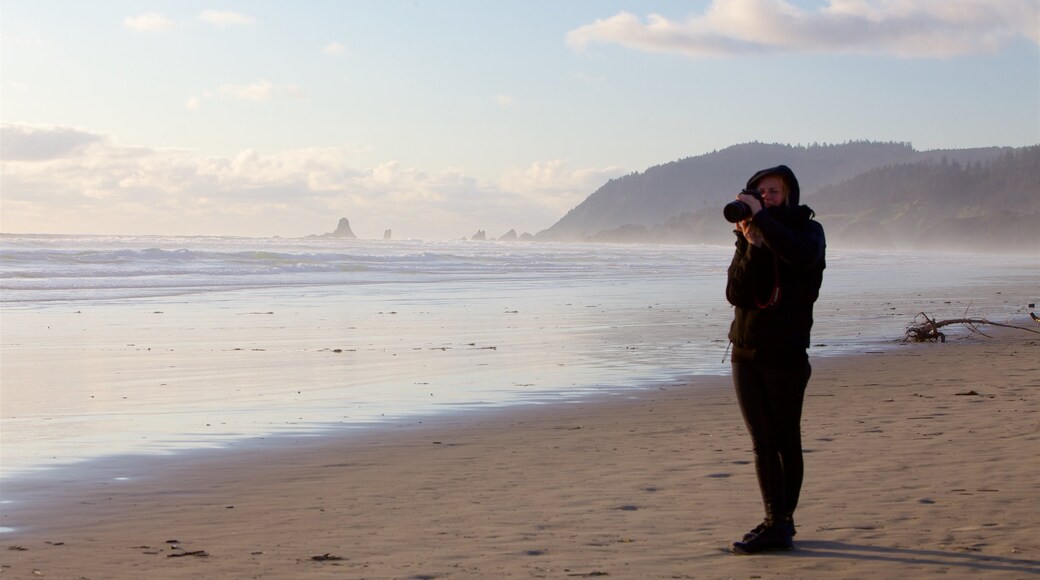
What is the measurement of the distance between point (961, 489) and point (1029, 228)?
152913 millimetres

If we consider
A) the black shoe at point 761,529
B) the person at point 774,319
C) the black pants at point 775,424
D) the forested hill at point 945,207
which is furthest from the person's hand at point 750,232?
the forested hill at point 945,207

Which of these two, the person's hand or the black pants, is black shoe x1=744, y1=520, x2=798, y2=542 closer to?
the black pants

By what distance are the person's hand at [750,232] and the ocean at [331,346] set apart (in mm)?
4220

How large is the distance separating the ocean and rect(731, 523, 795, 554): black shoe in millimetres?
3977

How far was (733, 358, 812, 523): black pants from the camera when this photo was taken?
4.84 metres

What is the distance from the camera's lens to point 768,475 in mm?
4980

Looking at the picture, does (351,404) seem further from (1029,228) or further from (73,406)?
(1029,228)

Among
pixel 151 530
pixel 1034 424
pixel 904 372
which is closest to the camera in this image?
pixel 151 530

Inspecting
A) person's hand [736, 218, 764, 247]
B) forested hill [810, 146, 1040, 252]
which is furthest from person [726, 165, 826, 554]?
forested hill [810, 146, 1040, 252]

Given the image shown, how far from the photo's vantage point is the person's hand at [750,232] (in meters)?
4.62

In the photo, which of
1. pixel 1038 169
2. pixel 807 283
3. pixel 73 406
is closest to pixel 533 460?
pixel 807 283

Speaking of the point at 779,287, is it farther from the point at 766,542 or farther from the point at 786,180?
the point at 766,542

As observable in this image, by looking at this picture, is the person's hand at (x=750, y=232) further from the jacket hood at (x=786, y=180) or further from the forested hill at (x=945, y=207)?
the forested hill at (x=945, y=207)

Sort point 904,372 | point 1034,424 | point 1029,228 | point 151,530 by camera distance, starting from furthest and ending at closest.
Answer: point 1029,228 → point 904,372 → point 1034,424 → point 151,530
